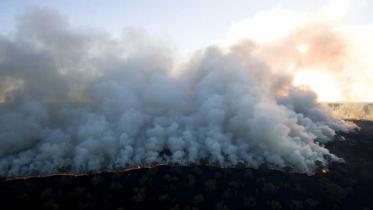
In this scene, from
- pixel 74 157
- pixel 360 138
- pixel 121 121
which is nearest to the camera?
pixel 74 157

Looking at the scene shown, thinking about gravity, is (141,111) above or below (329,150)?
above

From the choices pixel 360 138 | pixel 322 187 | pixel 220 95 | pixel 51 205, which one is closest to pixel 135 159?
pixel 51 205

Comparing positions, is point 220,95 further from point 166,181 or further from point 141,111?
point 166,181

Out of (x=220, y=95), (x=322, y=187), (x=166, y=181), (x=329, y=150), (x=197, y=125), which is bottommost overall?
(x=322, y=187)

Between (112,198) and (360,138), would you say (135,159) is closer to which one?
(112,198)

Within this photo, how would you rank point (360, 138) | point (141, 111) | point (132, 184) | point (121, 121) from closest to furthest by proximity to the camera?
1. point (132, 184)
2. point (121, 121)
3. point (141, 111)
4. point (360, 138)

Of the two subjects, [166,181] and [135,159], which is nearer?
[166,181]

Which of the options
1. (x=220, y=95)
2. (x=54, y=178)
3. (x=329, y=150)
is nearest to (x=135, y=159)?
(x=54, y=178)
